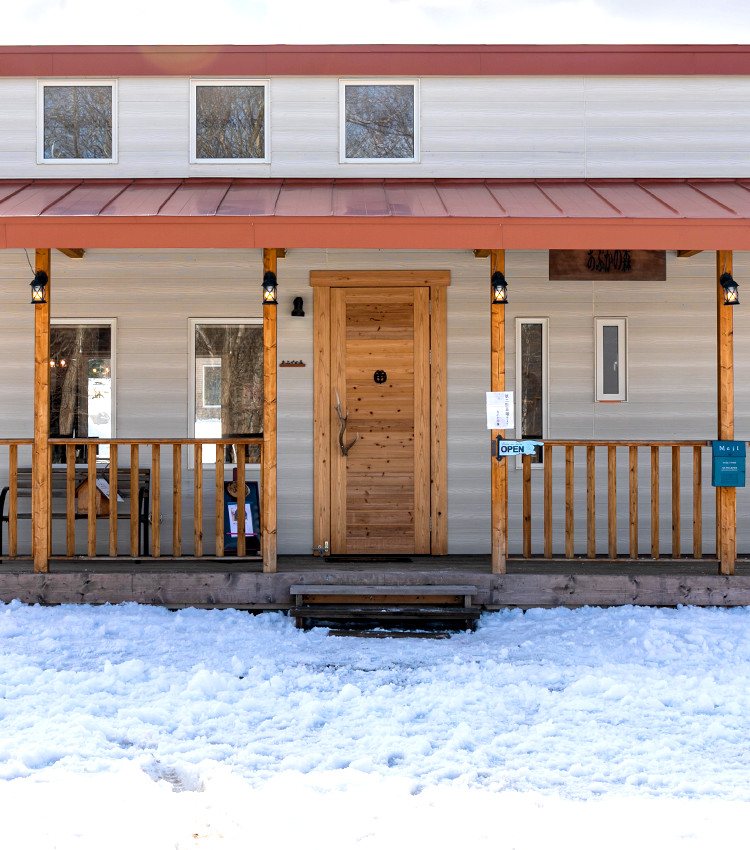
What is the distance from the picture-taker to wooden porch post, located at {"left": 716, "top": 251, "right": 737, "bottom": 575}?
6.07m

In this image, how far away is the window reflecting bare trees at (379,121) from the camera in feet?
24.6

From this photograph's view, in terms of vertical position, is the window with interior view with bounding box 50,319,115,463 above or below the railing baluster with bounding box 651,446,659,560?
above

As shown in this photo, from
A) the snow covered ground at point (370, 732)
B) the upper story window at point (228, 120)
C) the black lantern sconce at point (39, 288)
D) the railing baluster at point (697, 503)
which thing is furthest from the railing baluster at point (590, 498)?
the black lantern sconce at point (39, 288)

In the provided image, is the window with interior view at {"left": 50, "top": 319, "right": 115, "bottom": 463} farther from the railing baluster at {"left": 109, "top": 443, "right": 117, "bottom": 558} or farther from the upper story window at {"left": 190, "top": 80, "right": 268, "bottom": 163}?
the upper story window at {"left": 190, "top": 80, "right": 268, "bottom": 163}

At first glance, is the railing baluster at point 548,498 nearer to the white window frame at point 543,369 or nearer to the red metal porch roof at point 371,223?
the white window frame at point 543,369

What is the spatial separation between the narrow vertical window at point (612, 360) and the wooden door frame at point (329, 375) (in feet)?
4.79

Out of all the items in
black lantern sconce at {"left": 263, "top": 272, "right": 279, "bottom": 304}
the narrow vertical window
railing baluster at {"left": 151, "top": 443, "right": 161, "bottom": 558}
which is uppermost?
black lantern sconce at {"left": 263, "top": 272, "right": 279, "bottom": 304}

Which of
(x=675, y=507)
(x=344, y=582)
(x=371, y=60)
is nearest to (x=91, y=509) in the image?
(x=344, y=582)

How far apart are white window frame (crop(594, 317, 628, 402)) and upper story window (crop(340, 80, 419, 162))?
7.81 ft

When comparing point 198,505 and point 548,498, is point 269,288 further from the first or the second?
point 548,498

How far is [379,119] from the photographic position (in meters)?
7.49

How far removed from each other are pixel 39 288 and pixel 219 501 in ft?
6.89

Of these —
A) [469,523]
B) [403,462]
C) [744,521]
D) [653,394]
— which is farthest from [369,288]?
[744,521]

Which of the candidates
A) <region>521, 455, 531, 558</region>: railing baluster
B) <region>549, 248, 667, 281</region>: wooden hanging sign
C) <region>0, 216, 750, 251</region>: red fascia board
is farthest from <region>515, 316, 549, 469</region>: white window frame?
<region>0, 216, 750, 251</region>: red fascia board
